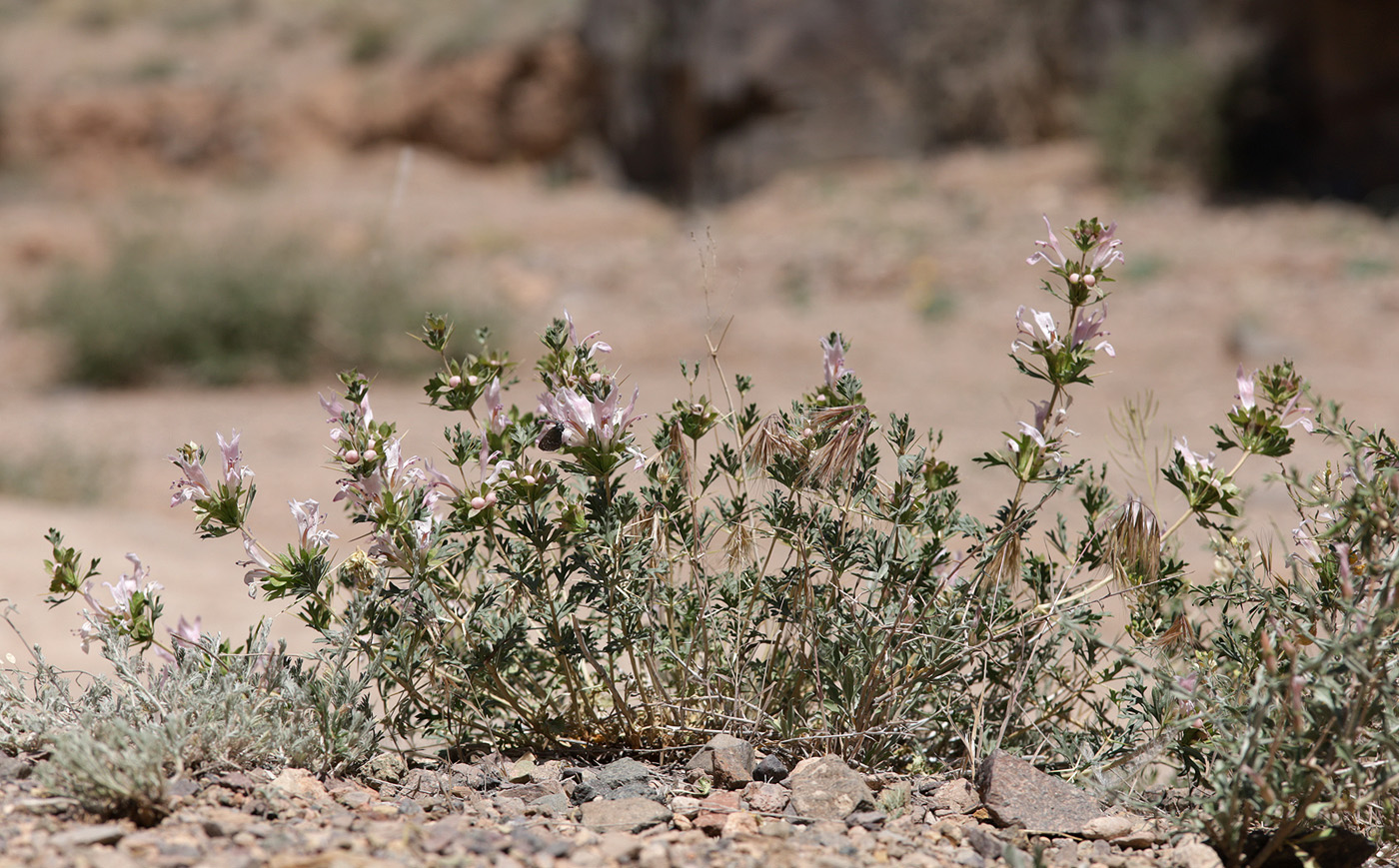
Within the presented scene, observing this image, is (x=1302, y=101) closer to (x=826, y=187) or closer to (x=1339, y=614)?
(x=826, y=187)

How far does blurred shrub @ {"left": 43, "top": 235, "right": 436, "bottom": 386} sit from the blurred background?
29 mm

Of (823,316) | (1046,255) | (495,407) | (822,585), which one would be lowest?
(822,585)

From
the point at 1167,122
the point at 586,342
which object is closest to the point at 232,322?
the point at 586,342

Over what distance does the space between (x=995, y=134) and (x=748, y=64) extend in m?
3.44

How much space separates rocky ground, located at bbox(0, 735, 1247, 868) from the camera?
5.06 ft

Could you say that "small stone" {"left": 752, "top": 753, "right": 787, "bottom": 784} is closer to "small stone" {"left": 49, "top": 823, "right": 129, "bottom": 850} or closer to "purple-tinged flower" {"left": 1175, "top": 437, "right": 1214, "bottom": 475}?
"purple-tinged flower" {"left": 1175, "top": 437, "right": 1214, "bottom": 475}

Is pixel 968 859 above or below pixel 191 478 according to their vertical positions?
below

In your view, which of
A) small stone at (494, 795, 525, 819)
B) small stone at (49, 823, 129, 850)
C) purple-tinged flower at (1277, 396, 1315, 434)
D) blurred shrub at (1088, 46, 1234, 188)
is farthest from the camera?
blurred shrub at (1088, 46, 1234, 188)

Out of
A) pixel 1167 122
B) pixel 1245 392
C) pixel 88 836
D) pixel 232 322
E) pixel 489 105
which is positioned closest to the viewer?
pixel 88 836

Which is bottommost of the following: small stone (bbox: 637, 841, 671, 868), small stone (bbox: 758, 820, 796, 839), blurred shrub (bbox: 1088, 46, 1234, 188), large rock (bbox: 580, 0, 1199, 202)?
small stone (bbox: 637, 841, 671, 868)

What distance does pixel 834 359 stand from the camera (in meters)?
1.94

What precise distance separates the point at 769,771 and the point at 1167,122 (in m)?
12.5

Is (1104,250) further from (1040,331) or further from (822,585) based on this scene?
(822,585)

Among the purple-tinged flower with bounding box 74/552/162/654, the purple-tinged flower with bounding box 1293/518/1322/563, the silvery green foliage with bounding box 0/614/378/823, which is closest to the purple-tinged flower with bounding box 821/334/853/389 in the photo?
the purple-tinged flower with bounding box 1293/518/1322/563
